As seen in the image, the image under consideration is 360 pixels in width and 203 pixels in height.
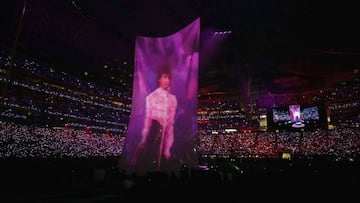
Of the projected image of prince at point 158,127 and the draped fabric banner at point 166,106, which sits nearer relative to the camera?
the draped fabric banner at point 166,106

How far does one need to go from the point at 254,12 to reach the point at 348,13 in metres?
4.07

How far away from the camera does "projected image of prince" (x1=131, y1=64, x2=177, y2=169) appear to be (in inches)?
395

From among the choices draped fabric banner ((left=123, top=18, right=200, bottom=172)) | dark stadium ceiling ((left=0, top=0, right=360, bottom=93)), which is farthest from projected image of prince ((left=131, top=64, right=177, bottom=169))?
dark stadium ceiling ((left=0, top=0, right=360, bottom=93))

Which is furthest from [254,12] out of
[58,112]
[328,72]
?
[58,112]

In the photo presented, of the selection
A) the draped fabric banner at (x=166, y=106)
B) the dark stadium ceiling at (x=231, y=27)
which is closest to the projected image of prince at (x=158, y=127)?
the draped fabric banner at (x=166, y=106)

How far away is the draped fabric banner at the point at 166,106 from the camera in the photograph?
9.73 metres

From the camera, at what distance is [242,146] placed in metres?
38.6

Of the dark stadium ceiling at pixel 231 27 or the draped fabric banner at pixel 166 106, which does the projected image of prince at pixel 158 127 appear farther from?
the dark stadium ceiling at pixel 231 27

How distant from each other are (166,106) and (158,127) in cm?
95

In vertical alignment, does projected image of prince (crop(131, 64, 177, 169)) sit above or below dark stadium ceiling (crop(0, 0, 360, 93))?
below

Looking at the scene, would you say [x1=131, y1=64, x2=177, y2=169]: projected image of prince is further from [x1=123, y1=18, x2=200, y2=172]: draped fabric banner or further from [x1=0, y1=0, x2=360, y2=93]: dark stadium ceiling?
[x1=0, y1=0, x2=360, y2=93]: dark stadium ceiling

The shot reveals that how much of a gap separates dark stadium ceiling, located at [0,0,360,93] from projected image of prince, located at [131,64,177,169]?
12.0 ft

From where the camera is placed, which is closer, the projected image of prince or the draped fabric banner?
the draped fabric banner

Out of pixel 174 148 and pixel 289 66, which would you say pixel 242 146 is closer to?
pixel 289 66
